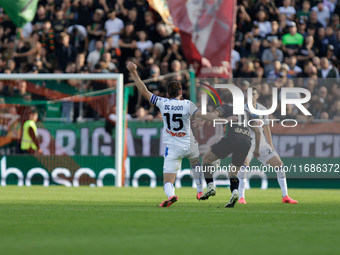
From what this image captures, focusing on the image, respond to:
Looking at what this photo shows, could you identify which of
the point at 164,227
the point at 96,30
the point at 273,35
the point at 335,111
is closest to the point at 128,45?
the point at 96,30

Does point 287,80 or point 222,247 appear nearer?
point 222,247

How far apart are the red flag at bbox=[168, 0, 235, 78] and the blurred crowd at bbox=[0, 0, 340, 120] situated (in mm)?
1448

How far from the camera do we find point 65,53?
2353cm

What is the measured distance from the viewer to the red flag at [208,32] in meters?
20.3

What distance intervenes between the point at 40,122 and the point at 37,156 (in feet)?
3.28

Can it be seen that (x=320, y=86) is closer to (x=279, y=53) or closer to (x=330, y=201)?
(x=279, y=53)

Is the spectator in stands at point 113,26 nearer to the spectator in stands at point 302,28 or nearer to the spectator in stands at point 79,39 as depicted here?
the spectator in stands at point 79,39

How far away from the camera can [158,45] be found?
22.7 m

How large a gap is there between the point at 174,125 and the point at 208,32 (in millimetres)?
7943

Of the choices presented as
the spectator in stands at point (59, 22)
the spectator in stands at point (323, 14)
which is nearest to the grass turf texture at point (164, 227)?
the spectator in stands at point (59, 22)

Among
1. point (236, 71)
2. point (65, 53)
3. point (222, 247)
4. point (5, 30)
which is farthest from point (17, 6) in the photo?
point (222, 247)

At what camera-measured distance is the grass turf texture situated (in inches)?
292

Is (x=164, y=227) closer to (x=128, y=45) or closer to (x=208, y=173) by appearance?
(x=208, y=173)

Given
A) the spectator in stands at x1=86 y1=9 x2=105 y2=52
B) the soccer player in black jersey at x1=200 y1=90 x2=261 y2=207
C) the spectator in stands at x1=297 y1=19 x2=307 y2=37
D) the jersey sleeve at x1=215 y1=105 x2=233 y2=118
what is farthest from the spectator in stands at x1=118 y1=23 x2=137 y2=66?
the jersey sleeve at x1=215 y1=105 x2=233 y2=118
